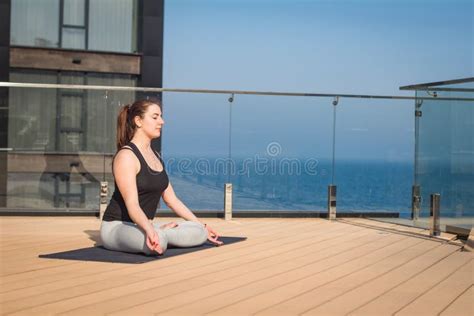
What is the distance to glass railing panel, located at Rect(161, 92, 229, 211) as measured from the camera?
6.91 metres

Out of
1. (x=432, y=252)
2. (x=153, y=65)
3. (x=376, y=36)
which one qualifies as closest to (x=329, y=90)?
(x=376, y=36)

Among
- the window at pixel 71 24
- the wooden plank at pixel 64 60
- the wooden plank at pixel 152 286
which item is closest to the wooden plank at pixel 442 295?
the wooden plank at pixel 152 286

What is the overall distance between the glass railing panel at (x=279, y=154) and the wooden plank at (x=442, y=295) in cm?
316

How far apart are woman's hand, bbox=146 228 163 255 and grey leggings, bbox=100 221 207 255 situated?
0.16ft

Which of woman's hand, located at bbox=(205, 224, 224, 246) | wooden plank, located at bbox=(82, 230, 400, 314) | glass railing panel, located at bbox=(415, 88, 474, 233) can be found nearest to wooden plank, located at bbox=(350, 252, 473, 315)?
wooden plank, located at bbox=(82, 230, 400, 314)

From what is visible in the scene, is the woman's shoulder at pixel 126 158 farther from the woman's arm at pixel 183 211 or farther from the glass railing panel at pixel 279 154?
the glass railing panel at pixel 279 154

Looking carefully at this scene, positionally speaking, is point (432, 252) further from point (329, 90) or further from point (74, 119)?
point (329, 90)

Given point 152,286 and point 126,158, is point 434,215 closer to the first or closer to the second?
point 126,158

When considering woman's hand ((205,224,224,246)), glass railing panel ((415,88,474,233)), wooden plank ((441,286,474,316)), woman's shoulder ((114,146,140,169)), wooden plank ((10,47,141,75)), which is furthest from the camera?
wooden plank ((10,47,141,75))

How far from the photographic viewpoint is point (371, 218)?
7160 mm

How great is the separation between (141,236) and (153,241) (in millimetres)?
123

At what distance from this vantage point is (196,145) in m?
6.93

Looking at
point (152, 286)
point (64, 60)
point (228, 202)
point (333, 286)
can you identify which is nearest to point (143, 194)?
point (152, 286)

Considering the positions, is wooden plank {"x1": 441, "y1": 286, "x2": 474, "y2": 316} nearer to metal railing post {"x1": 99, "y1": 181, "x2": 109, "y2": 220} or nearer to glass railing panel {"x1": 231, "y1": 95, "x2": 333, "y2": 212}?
glass railing panel {"x1": 231, "y1": 95, "x2": 333, "y2": 212}
